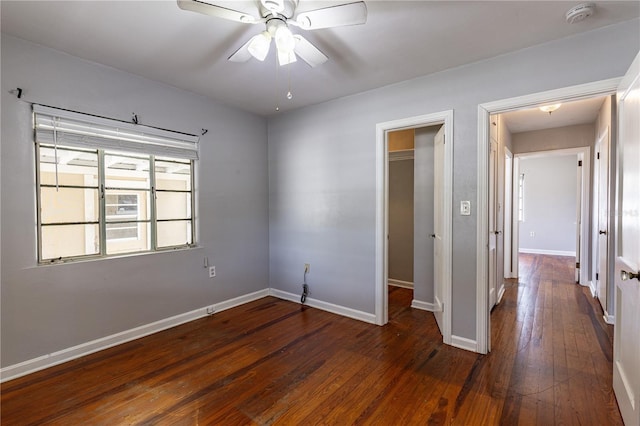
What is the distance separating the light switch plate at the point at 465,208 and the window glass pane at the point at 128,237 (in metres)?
3.01

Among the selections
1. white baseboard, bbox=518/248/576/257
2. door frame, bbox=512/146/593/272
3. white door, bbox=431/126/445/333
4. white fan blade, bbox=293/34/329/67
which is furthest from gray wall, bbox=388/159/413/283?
white baseboard, bbox=518/248/576/257

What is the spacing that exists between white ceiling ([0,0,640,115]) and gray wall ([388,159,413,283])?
1.80m

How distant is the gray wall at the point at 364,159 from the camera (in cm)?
219

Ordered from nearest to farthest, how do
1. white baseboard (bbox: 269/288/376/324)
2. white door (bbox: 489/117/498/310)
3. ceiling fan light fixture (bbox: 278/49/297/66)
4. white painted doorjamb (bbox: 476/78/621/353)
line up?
ceiling fan light fixture (bbox: 278/49/297/66)
white painted doorjamb (bbox: 476/78/621/353)
white baseboard (bbox: 269/288/376/324)
white door (bbox: 489/117/498/310)

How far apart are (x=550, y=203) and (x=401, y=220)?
522 cm

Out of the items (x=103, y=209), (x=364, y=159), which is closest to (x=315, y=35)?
(x=364, y=159)

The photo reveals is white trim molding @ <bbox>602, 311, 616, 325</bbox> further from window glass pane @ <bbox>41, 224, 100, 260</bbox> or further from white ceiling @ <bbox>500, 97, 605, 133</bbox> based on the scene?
window glass pane @ <bbox>41, 224, 100, 260</bbox>

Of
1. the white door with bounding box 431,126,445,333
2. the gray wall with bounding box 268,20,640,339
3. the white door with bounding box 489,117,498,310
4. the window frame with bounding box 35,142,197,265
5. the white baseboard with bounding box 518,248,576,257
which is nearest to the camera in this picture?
the gray wall with bounding box 268,20,640,339

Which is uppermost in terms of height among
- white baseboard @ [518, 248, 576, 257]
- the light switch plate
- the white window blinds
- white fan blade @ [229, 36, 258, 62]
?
white fan blade @ [229, 36, 258, 62]

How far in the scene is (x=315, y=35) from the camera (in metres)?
2.14

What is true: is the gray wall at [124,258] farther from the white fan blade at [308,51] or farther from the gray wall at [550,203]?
the gray wall at [550,203]

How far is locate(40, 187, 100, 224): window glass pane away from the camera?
238 centimetres

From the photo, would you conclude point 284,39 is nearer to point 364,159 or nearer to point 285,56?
point 285,56

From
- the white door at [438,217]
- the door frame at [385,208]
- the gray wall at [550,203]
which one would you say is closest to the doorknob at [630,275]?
the door frame at [385,208]
